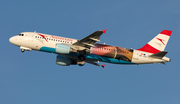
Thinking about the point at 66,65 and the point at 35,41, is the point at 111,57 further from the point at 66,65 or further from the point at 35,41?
the point at 35,41

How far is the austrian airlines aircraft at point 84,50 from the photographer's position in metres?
54.5

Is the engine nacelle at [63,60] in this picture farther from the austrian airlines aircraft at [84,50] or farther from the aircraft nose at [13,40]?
the aircraft nose at [13,40]

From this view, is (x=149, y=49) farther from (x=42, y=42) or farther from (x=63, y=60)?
(x=42, y=42)

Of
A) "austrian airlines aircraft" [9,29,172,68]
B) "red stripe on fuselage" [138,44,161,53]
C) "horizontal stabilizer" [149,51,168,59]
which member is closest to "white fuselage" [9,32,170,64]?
"austrian airlines aircraft" [9,29,172,68]

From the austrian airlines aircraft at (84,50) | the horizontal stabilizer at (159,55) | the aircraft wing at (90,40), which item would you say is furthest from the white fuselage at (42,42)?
the aircraft wing at (90,40)

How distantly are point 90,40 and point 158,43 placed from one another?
1791 cm

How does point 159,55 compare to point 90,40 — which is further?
point 159,55

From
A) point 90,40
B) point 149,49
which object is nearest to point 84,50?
point 90,40

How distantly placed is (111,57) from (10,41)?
72.0 feet

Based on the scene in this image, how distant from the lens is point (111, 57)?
56688 mm

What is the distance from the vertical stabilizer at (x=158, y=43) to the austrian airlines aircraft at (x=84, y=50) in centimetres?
126

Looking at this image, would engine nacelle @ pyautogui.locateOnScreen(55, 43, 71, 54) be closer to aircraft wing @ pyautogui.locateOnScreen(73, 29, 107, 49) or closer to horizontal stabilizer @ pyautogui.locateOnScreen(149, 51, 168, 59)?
aircraft wing @ pyautogui.locateOnScreen(73, 29, 107, 49)

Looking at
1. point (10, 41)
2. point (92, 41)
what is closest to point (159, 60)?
point (92, 41)

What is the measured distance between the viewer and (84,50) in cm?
5503
